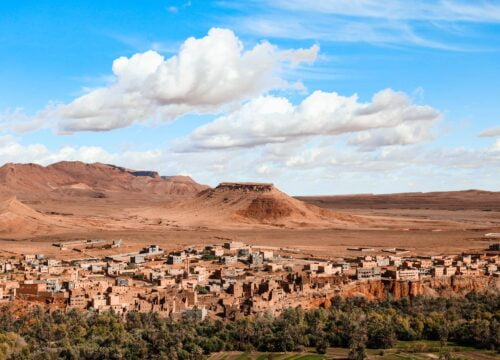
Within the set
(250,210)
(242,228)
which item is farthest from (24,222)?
(250,210)

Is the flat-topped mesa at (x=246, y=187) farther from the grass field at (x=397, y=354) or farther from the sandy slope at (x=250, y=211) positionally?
the grass field at (x=397, y=354)

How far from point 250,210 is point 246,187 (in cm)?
1952

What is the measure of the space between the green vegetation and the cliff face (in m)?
8.61

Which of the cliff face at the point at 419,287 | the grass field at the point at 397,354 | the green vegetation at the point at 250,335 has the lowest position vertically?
the grass field at the point at 397,354

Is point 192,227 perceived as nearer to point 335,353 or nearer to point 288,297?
point 288,297

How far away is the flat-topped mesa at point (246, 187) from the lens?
516 ft

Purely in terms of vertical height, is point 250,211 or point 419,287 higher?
point 250,211

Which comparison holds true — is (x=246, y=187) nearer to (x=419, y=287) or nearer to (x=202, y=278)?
(x=202, y=278)

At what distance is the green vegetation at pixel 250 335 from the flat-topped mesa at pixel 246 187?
4428 inches

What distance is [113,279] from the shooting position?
56344mm

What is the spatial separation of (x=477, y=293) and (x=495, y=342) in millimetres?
15571

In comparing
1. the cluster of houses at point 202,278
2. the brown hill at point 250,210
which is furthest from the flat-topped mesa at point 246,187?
the cluster of houses at point 202,278

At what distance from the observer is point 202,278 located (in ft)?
186

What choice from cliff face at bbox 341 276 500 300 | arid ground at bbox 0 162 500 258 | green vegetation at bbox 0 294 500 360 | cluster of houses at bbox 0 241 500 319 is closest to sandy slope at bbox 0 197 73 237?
arid ground at bbox 0 162 500 258
